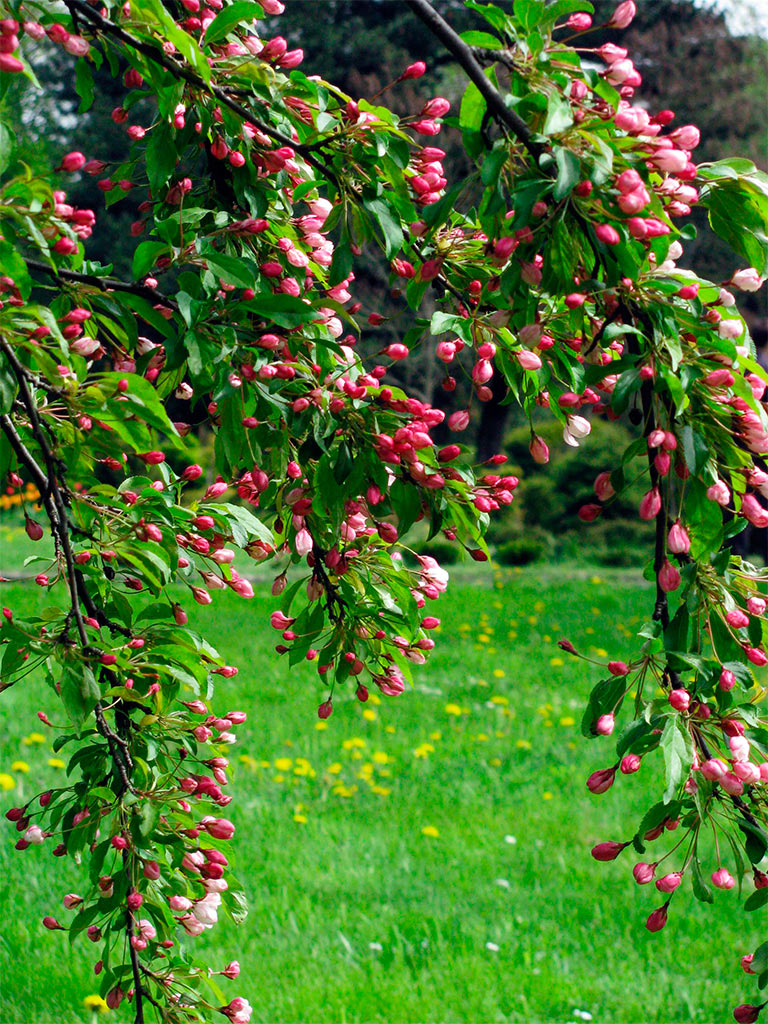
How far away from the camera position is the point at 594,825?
13.1 feet

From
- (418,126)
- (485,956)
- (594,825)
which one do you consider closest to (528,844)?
(594,825)

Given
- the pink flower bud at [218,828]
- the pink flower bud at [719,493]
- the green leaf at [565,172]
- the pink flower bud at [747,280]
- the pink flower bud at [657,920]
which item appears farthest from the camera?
the pink flower bud at [218,828]

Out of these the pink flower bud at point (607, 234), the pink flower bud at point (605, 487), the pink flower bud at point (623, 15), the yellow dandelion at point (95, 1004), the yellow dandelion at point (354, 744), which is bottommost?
the yellow dandelion at point (354, 744)

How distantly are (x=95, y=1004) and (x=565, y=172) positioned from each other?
261 centimetres

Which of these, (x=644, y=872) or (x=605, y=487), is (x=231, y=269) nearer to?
(x=605, y=487)

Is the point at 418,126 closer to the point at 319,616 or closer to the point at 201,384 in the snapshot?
the point at 201,384

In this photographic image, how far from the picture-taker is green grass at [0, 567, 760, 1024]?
2.91m

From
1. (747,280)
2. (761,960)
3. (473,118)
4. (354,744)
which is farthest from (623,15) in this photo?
(354,744)

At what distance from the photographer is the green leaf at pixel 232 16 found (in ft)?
4.71

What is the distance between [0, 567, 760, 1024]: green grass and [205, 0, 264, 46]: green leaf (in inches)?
96.6

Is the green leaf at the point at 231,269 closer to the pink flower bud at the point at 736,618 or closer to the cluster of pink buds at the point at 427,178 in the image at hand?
the cluster of pink buds at the point at 427,178

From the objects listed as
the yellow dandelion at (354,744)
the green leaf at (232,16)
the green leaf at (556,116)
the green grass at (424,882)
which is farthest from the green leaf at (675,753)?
the yellow dandelion at (354,744)

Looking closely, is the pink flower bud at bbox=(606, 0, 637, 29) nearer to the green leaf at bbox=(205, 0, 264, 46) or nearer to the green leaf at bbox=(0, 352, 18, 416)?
the green leaf at bbox=(205, 0, 264, 46)

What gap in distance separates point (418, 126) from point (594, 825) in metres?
3.14
